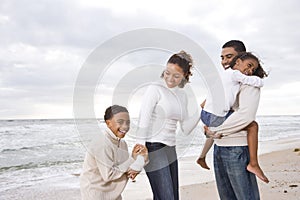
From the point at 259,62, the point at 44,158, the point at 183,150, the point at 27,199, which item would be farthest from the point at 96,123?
the point at 44,158

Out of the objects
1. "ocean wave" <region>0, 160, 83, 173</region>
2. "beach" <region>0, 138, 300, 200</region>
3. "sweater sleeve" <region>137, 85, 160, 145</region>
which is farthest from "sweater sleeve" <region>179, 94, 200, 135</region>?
"ocean wave" <region>0, 160, 83, 173</region>

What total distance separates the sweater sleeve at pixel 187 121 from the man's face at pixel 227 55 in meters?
0.37

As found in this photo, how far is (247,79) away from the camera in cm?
232

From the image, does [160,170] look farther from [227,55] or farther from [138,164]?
[227,55]

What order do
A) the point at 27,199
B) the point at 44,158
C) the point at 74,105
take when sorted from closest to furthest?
the point at 74,105, the point at 27,199, the point at 44,158

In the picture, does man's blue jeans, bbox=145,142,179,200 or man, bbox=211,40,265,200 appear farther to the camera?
man's blue jeans, bbox=145,142,179,200

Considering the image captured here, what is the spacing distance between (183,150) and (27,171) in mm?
7240

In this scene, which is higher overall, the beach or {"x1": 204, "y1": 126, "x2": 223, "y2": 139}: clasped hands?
{"x1": 204, "y1": 126, "x2": 223, "y2": 139}: clasped hands

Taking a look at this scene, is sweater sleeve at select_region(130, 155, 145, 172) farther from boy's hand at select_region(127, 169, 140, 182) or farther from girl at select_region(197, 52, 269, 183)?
girl at select_region(197, 52, 269, 183)

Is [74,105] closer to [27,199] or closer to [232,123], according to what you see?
[232,123]

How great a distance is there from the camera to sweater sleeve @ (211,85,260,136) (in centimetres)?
234

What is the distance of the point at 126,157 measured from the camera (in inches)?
109

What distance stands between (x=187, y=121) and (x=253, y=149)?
541 mm

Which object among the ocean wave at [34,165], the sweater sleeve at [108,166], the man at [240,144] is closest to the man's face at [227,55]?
the man at [240,144]
